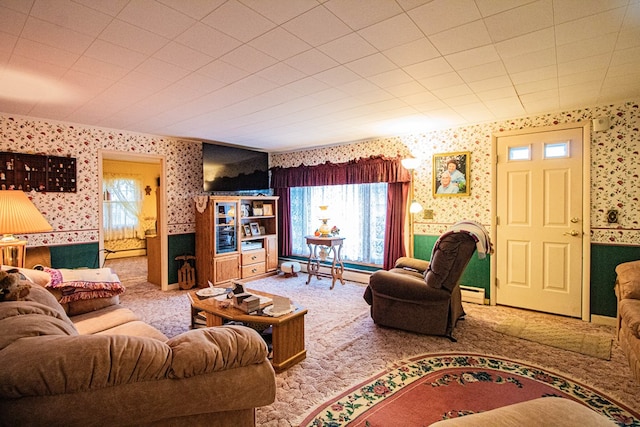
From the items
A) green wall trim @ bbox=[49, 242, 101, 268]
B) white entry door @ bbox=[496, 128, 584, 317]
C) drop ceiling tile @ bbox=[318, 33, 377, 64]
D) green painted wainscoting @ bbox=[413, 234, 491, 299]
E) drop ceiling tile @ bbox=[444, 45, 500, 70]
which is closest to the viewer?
drop ceiling tile @ bbox=[318, 33, 377, 64]

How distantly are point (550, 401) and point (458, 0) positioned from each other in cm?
189

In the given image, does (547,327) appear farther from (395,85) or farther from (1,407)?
(1,407)

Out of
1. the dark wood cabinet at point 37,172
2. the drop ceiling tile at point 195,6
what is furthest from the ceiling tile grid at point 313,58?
the dark wood cabinet at point 37,172

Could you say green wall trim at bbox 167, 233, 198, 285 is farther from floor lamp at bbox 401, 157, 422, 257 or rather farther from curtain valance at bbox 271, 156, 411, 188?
floor lamp at bbox 401, 157, 422, 257

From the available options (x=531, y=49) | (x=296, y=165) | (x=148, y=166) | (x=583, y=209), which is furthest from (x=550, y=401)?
(x=148, y=166)

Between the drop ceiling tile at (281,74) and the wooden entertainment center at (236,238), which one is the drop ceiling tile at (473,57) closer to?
the drop ceiling tile at (281,74)

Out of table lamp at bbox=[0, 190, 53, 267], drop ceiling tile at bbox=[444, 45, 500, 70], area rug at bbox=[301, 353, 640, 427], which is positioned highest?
drop ceiling tile at bbox=[444, 45, 500, 70]

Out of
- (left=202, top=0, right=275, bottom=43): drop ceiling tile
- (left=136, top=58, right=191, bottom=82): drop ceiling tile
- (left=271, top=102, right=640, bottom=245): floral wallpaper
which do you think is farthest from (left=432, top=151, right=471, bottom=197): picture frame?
(left=136, top=58, right=191, bottom=82): drop ceiling tile

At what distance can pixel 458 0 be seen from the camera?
5.47ft

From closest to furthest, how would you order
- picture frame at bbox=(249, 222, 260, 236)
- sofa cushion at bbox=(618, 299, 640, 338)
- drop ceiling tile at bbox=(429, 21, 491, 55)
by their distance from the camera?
drop ceiling tile at bbox=(429, 21, 491, 55) → sofa cushion at bbox=(618, 299, 640, 338) → picture frame at bbox=(249, 222, 260, 236)

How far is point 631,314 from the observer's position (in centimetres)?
248

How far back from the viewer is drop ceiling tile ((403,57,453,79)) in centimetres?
240

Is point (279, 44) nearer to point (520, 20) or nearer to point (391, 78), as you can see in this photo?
point (391, 78)

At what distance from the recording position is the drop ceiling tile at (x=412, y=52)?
2.12 meters
